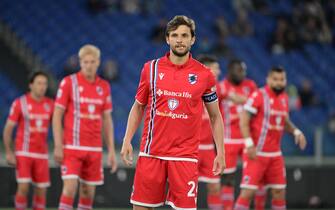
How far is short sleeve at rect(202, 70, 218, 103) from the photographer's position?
7.03 m

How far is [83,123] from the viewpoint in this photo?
380 inches

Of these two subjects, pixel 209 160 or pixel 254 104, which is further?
pixel 209 160

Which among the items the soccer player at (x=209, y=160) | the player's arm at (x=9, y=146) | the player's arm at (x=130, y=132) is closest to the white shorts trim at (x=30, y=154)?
the player's arm at (x=9, y=146)

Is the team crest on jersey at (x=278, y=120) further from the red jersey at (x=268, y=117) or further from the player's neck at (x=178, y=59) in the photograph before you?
the player's neck at (x=178, y=59)

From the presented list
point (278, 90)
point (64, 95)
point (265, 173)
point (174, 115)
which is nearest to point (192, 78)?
point (174, 115)

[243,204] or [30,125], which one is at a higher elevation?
[30,125]

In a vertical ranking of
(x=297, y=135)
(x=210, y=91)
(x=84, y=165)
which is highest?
(x=210, y=91)

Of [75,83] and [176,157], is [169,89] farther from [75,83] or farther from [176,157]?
[75,83]

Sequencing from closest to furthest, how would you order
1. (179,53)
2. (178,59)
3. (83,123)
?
1. (179,53)
2. (178,59)
3. (83,123)

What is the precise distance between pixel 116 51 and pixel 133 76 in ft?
3.57

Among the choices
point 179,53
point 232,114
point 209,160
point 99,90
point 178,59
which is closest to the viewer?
point 179,53

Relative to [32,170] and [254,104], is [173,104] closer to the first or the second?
[254,104]

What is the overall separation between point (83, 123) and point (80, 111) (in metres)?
0.15

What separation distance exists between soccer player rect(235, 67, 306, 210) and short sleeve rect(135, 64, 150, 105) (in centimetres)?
335
